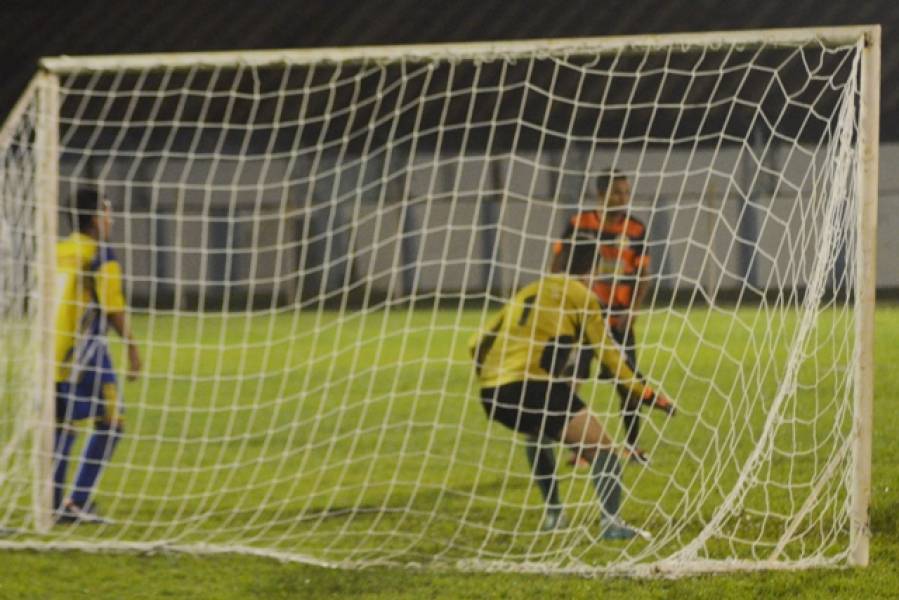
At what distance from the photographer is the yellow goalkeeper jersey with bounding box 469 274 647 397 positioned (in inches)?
212

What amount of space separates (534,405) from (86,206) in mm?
1914

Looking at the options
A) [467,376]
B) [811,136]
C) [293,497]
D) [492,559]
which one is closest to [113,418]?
[293,497]

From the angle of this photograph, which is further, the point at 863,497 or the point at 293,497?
the point at 293,497

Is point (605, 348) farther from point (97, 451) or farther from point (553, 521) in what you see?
point (97, 451)

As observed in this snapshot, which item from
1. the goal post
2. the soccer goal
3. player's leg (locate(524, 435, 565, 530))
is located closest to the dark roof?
the soccer goal

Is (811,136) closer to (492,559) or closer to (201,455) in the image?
(201,455)

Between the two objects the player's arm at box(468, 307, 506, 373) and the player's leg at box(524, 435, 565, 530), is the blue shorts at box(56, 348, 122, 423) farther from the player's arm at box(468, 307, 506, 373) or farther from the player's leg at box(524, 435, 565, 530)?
the player's leg at box(524, 435, 565, 530)

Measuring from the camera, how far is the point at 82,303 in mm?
5840

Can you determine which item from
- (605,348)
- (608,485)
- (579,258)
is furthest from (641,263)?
(608,485)

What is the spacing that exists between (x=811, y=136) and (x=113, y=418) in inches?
629

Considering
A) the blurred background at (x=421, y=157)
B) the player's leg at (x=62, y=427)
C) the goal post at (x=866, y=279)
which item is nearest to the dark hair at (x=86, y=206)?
the player's leg at (x=62, y=427)

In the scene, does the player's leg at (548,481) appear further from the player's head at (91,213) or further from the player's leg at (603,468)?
the player's head at (91,213)

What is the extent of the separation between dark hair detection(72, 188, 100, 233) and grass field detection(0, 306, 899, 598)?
877 millimetres

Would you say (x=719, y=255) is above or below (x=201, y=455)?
below
